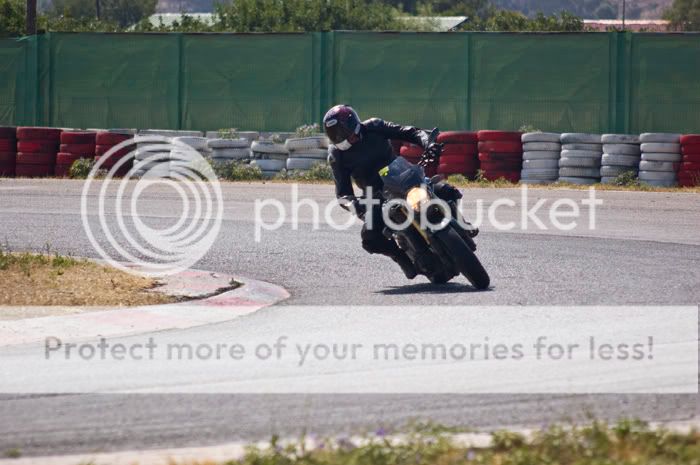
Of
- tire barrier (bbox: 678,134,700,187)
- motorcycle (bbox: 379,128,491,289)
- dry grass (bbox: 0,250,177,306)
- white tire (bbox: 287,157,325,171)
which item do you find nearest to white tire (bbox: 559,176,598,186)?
tire barrier (bbox: 678,134,700,187)

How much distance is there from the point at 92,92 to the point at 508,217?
1374cm

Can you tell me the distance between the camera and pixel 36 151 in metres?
25.2

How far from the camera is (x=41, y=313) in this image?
31.6 ft

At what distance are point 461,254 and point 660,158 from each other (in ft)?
40.9

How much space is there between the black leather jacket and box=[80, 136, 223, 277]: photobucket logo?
2.11 meters

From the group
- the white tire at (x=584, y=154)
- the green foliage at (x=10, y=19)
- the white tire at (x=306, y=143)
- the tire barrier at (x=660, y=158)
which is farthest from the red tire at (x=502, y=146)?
the green foliage at (x=10, y=19)

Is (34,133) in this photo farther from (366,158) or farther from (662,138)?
(366,158)

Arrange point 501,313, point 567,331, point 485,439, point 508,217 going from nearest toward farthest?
point 485,439 < point 567,331 < point 501,313 < point 508,217

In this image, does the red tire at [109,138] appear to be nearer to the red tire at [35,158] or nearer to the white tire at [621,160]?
the red tire at [35,158]

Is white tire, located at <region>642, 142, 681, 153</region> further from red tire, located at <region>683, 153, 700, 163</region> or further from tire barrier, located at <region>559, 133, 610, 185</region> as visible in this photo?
tire barrier, located at <region>559, 133, 610, 185</region>

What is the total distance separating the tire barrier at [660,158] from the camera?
70.6 feet

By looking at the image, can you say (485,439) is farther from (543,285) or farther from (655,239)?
(655,239)

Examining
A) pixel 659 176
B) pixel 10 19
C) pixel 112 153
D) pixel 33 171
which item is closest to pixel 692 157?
pixel 659 176

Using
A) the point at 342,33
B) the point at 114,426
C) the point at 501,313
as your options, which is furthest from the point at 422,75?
the point at 114,426
